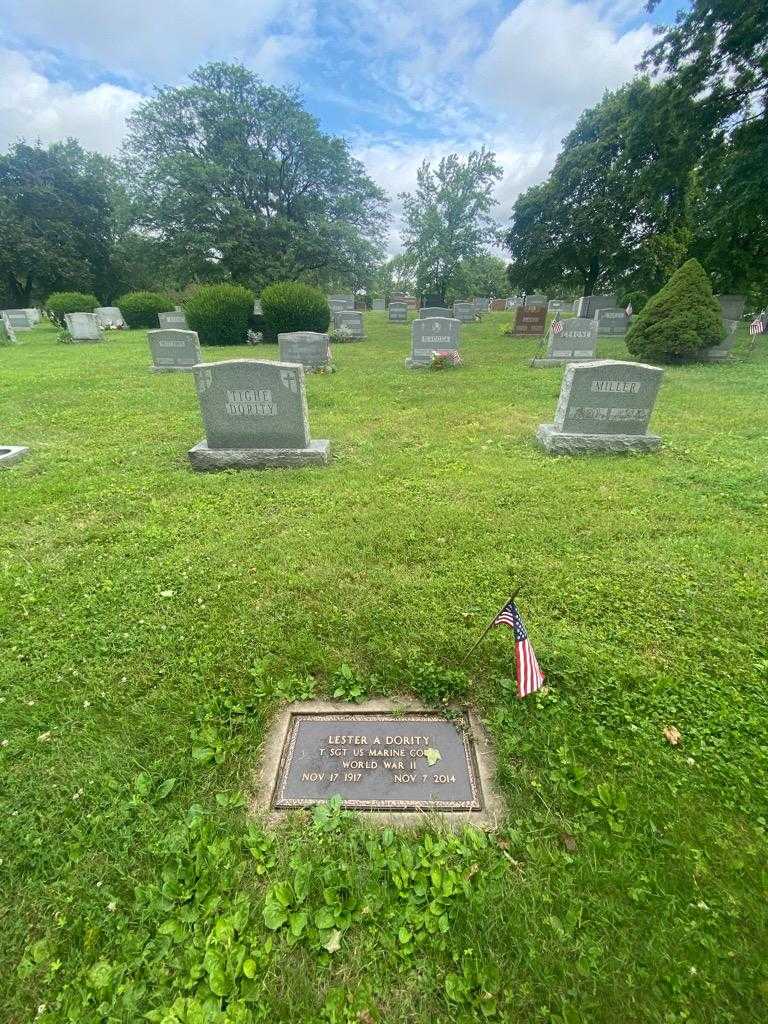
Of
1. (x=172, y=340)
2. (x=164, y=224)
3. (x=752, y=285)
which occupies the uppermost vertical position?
(x=164, y=224)

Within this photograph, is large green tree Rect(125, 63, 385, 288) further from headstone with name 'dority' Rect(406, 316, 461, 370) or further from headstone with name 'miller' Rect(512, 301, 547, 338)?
headstone with name 'dority' Rect(406, 316, 461, 370)

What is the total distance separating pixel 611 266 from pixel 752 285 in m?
9.78

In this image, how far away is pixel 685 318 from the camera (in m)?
11.2

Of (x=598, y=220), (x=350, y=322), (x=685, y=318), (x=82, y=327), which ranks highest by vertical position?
(x=598, y=220)

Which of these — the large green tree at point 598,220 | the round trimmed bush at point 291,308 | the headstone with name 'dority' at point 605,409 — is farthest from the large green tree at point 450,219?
the headstone with name 'dority' at point 605,409

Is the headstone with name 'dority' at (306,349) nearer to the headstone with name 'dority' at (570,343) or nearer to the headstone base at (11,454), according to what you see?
the headstone with name 'dority' at (570,343)

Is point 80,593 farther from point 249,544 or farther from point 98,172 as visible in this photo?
point 98,172

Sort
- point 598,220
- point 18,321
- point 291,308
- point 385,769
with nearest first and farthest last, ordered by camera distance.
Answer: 1. point 385,769
2. point 291,308
3. point 598,220
4. point 18,321

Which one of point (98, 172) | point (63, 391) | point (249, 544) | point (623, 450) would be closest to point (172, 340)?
point (63, 391)

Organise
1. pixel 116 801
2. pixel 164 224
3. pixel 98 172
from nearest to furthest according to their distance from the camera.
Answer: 1. pixel 116 801
2. pixel 164 224
3. pixel 98 172

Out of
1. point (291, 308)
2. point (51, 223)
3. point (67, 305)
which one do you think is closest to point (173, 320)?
point (291, 308)

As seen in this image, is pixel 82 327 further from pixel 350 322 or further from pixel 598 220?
pixel 598 220

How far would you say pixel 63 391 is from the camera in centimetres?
961

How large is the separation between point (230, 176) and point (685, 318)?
27837mm
